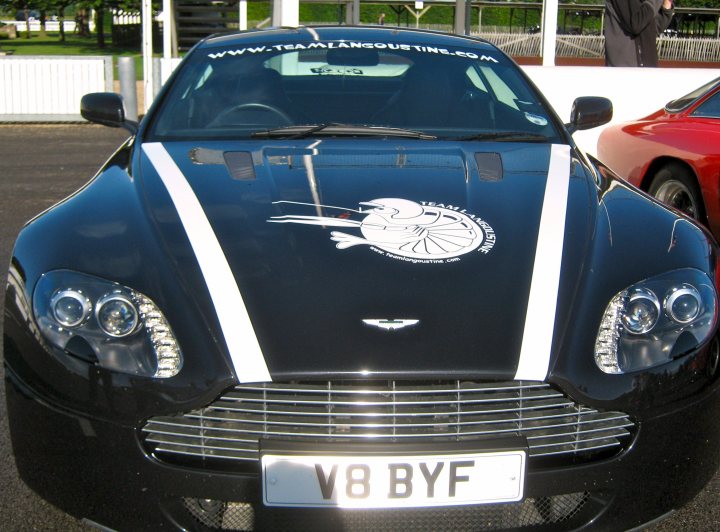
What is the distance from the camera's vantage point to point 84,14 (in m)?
56.8

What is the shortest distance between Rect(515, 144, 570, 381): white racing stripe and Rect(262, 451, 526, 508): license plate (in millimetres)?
215

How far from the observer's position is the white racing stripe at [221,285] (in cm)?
238

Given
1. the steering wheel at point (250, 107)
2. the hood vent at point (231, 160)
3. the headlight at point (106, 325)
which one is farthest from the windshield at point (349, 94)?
the headlight at point (106, 325)

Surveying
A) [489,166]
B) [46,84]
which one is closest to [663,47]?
[46,84]

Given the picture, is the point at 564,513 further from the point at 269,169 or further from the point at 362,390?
the point at 269,169

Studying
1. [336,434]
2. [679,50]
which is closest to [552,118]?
[336,434]

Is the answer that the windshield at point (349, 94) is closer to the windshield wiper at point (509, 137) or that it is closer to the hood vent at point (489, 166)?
the windshield wiper at point (509, 137)

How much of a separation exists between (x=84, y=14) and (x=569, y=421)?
5840 centimetres

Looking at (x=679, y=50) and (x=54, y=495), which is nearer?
(x=54, y=495)

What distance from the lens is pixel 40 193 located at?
8.68m

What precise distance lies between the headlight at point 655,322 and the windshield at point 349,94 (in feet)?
4.27

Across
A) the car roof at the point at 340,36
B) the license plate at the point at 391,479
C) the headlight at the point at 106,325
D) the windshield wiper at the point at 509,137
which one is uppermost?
the car roof at the point at 340,36

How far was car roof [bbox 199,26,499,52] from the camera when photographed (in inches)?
177

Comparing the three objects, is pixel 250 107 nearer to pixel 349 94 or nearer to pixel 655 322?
pixel 349 94
